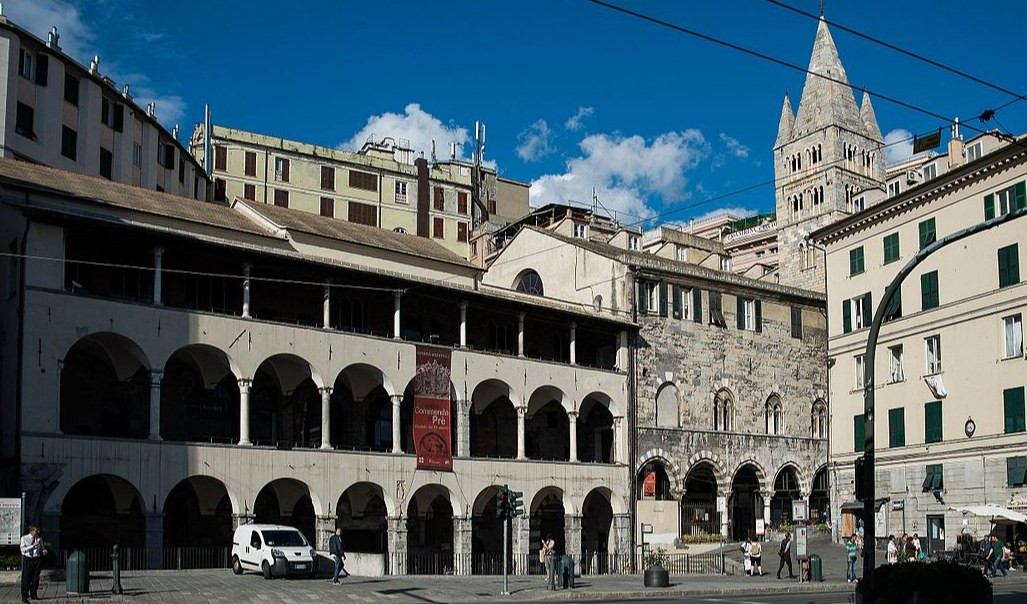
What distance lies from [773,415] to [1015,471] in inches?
629

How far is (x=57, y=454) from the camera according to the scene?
33125mm

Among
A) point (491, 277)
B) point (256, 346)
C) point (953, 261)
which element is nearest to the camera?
point (256, 346)

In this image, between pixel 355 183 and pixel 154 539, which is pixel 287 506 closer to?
pixel 154 539

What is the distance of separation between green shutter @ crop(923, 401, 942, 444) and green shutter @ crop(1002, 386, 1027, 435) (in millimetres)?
3118

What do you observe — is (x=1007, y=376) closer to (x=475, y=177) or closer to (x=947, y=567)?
(x=947, y=567)

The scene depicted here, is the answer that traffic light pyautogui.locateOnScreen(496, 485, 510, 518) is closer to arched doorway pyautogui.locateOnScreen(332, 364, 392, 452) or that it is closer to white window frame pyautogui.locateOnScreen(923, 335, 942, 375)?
arched doorway pyautogui.locateOnScreen(332, 364, 392, 452)

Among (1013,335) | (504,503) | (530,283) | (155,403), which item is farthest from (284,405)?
(1013,335)

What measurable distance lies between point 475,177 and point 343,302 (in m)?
36.7

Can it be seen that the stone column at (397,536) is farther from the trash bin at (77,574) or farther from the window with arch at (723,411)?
the window with arch at (723,411)

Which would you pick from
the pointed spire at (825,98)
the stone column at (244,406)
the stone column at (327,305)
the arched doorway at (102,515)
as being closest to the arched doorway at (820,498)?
the stone column at (327,305)

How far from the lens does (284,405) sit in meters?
41.9

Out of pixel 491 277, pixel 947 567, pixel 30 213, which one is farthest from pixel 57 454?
pixel 491 277

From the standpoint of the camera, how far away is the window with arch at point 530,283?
55438 mm

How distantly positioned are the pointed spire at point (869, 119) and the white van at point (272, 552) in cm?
9845
